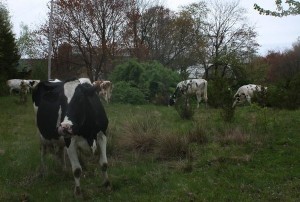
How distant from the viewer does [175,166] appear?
9.14 m

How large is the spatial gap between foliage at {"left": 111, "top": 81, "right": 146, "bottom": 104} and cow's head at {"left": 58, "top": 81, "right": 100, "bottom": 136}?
20805mm

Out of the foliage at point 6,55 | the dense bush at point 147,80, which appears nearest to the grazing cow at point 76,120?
the dense bush at point 147,80

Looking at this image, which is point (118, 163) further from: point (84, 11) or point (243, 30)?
point (243, 30)

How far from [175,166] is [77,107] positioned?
2567 millimetres

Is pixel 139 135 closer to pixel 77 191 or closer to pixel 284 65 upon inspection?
pixel 77 191

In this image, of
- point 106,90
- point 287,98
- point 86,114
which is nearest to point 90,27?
point 106,90

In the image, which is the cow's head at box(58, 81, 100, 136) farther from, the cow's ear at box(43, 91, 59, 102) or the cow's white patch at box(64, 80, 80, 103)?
the cow's ear at box(43, 91, 59, 102)

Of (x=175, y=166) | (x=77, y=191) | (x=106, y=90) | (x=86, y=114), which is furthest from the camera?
(x=106, y=90)

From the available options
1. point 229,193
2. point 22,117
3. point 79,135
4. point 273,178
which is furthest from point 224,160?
point 22,117

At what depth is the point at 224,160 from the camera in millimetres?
9406

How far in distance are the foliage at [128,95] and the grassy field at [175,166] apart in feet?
54.0

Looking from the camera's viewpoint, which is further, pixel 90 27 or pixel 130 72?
pixel 90 27

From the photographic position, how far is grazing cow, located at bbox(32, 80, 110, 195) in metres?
7.65

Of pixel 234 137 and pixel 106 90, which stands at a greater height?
pixel 106 90
